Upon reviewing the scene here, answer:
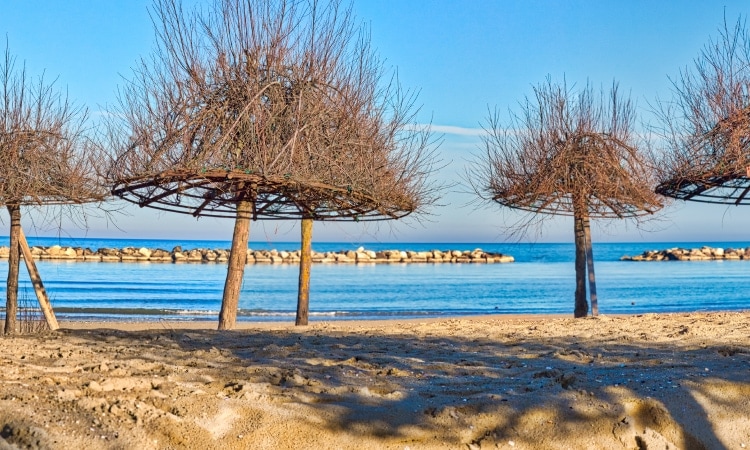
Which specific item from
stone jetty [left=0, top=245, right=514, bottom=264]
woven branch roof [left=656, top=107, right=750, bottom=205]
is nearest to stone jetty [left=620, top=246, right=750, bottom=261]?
stone jetty [left=0, top=245, right=514, bottom=264]

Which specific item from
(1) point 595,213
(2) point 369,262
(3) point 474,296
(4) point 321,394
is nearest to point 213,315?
(3) point 474,296

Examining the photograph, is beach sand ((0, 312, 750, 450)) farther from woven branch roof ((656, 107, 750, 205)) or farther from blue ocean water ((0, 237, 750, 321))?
blue ocean water ((0, 237, 750, 321))

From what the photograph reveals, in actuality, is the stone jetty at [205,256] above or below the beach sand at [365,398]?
above

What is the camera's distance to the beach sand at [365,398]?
4.88 meters

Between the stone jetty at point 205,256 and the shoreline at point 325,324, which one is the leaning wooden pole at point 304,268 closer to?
the shoreline at point 325,324

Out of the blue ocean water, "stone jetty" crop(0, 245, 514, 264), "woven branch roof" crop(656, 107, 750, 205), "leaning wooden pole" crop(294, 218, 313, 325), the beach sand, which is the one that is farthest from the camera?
"stone jetty" crop(0, 245, 514, 264)

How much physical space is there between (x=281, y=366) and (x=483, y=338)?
397 centimetres

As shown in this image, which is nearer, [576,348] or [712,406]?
[712,406]

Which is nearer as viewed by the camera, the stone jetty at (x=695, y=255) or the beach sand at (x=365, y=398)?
the beach sand at (x=365, y=398)

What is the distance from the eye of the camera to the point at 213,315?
77.8 ft

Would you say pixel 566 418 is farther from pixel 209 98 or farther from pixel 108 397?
pixel 209 98

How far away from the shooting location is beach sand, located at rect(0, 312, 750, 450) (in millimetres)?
4875

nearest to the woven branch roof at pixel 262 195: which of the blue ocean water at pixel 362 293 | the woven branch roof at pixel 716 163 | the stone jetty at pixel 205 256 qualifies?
the woven branch roof at pixel 716 163

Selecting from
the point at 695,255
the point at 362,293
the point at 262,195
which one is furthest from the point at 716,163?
the point at 695,255
